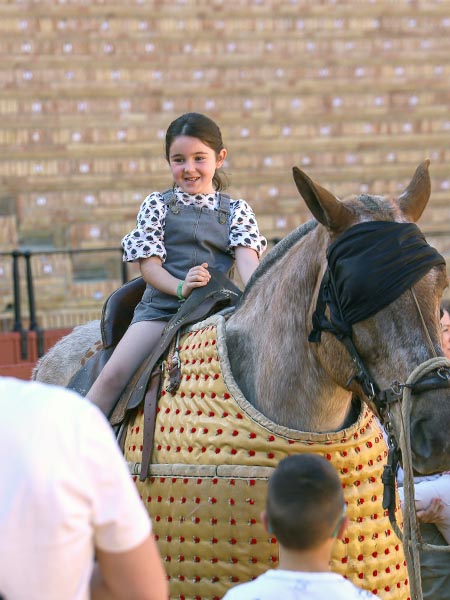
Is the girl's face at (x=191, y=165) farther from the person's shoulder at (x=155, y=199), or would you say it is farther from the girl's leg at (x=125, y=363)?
the girl's leg at (x=125, y=363)

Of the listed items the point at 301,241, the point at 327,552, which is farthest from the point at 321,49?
the point at 327,552

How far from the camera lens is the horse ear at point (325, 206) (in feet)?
8.38

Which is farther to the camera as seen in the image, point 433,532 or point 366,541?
point 433,532

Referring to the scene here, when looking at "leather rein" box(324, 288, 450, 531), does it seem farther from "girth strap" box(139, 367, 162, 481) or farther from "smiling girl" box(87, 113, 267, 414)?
"smiling girl" box(87, 113, 267, 414)

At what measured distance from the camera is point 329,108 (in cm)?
1163

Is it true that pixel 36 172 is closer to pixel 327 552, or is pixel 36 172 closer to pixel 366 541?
pixel 366 541

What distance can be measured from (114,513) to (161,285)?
1.81 metres

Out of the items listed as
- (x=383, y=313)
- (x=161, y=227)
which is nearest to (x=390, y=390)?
(x=383, y=313)

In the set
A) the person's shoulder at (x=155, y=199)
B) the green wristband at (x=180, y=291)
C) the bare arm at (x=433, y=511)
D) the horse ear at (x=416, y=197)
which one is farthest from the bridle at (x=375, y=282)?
the bare arm at (x=433, y=511)

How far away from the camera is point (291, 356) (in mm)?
2707

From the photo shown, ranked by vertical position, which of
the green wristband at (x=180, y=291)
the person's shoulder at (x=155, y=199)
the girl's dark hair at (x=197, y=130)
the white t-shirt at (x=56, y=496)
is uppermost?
the girl's dark hair at (x=197, y=130)

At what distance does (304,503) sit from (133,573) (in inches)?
14.1

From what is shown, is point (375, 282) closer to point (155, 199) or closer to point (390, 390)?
point (390, 390)

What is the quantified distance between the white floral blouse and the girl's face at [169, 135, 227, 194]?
3cm
